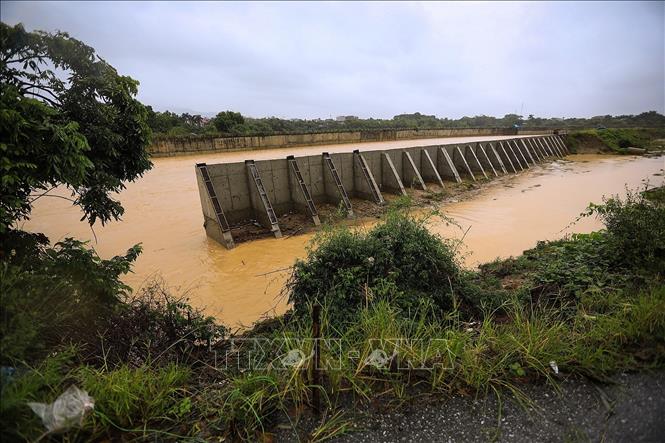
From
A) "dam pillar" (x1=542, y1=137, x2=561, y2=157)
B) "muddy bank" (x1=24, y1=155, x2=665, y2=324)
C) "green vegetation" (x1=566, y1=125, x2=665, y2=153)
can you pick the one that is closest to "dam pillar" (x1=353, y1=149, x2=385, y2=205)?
"muddy bank" (x1=24, y1=155, x2=665, y2=324)

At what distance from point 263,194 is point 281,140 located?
87.5 feet

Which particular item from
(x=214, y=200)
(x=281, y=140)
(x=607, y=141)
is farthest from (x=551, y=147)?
(x=214, y=200)

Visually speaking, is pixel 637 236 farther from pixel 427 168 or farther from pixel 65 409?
pixel 427 168

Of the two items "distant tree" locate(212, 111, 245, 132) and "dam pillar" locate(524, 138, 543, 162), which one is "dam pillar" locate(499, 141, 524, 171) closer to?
"dam pillar" locate(524, 138, 543, 162)

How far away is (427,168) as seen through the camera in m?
15.8

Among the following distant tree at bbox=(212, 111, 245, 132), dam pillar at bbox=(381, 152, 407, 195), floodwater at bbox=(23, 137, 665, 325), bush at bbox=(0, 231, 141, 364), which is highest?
distant tree at bbox=(212, 111, 245, 132)

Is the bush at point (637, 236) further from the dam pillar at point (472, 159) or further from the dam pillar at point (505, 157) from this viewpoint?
the dam pillar at point (505, 157)

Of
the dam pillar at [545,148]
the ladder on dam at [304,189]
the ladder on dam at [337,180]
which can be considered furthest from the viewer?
the dam pillar at [545,148]

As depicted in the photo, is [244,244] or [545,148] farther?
[545,148]

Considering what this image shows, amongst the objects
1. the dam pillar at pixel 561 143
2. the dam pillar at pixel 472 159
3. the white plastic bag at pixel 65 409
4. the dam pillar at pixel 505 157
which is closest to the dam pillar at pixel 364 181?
the dam pillar at pixel 472 159

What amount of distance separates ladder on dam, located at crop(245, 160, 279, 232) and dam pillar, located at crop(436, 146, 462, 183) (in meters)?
10.5

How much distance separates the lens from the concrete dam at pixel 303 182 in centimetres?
957

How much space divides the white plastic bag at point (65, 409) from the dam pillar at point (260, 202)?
7.69 metres

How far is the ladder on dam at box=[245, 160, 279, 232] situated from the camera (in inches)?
380
